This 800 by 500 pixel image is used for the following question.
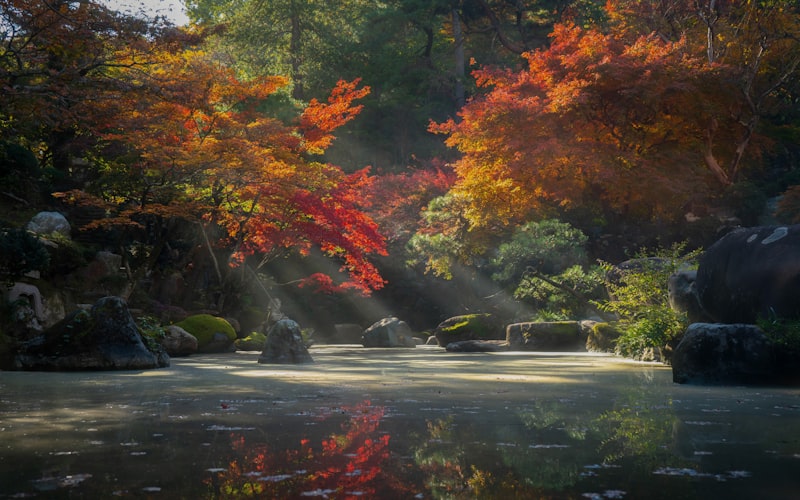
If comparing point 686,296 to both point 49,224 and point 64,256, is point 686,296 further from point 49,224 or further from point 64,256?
point 49,224

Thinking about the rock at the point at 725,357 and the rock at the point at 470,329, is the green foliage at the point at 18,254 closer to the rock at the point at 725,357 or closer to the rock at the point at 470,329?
the rock at the point at 470,329

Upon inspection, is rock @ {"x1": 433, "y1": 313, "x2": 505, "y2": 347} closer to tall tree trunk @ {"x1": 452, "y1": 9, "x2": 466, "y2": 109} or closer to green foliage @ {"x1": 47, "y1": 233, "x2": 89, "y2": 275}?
green foliage @ {"x1": 47, "y1": 233, "x2": 89, "y2": 275}

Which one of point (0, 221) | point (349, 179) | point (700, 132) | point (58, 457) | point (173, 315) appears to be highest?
point (700, 132)

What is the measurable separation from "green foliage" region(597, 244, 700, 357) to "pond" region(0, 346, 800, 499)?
3411mm

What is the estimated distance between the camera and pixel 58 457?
3426 mm

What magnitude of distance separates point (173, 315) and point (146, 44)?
8.35m

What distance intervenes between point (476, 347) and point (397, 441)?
13518 mm

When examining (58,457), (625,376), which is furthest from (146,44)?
(58,457)

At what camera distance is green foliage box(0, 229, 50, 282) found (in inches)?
485

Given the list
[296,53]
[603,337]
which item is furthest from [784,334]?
[296,53]

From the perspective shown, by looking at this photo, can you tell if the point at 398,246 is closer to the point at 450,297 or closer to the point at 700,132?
the point at 450,297

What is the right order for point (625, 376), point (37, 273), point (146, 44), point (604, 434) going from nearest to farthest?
point (604, 434) < point (625, 376) < point (146, 44) < point (37, 273)

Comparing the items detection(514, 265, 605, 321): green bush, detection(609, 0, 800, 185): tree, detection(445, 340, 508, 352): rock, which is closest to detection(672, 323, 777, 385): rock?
detection(445, 340, 508, 352): rock

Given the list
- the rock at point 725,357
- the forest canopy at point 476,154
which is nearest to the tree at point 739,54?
the forest canopy at point 476,154
